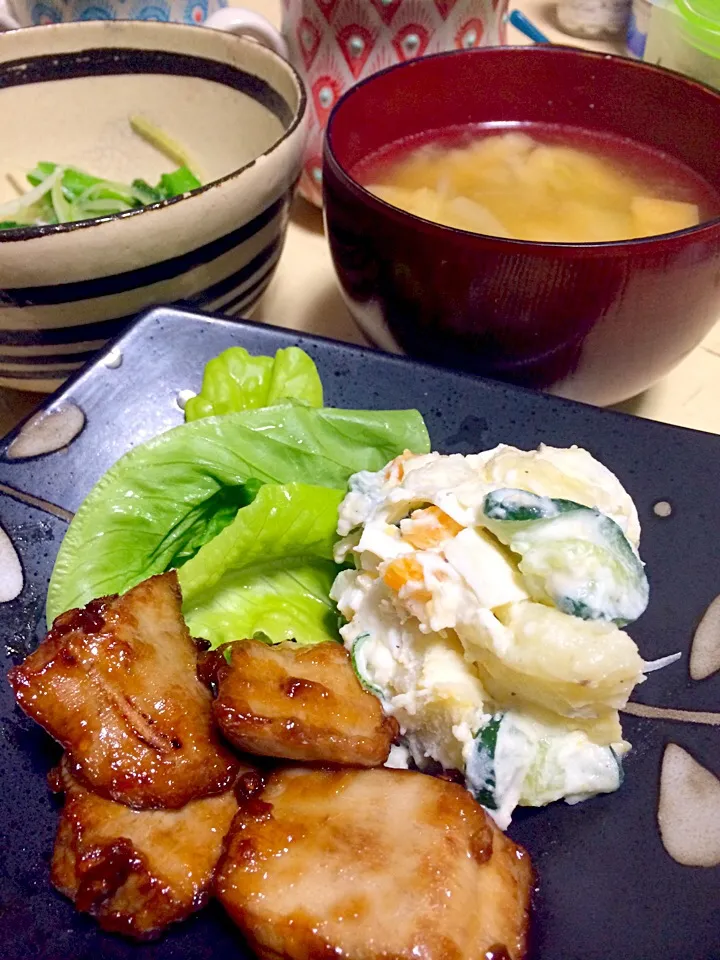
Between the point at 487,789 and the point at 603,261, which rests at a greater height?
the point at 603,261

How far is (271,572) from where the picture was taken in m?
1.29

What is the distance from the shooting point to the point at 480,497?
3.56 feet

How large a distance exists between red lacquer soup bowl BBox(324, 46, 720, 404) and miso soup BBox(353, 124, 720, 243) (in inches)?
1.5

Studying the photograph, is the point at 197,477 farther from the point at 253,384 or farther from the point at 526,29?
the point at 526,29

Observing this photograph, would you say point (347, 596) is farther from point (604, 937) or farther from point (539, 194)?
point (539, 194)

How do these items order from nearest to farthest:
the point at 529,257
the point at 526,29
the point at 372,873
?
the point at 372,873
the point at 529,257
the point at 526,29

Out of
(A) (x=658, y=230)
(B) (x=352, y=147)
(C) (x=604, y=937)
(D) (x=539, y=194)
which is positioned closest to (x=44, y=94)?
(B) (x=352, y=147)

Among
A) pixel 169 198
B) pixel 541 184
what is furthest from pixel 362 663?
pixel 541 184

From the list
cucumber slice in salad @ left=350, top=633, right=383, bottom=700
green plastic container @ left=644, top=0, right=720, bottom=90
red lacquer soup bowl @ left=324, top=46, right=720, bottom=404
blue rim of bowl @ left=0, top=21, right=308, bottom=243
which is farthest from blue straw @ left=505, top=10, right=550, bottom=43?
cucumber slice in salad @ left=350, top=633, right=383, bottom=700

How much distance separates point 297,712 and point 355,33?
149 centimetres

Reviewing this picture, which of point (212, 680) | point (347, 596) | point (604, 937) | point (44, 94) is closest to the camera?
point (604, 937)

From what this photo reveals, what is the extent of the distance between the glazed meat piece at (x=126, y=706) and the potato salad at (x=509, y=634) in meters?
0.22

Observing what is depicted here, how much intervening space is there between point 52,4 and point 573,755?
80.1 inches

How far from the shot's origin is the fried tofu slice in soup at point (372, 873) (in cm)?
85
